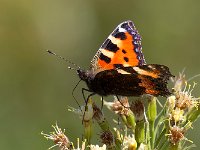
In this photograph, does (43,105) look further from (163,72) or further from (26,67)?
(163,72)

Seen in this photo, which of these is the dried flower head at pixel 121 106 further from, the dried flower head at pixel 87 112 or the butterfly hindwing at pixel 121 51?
the butterfly hindwing at pixel 121 51

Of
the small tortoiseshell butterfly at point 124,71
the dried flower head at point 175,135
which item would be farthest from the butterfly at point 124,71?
the dried flower head at point 175,135

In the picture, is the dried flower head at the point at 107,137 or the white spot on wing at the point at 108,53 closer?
the dried flower head at the point at 107,137

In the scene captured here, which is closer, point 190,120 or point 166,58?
point 190,120

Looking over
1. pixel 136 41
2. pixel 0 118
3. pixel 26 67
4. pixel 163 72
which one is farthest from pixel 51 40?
pixel 163 72

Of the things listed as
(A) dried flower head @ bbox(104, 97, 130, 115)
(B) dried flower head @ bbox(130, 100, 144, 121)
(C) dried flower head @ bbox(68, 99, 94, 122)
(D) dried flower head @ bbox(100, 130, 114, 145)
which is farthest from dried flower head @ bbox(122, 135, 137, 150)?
(C) dried flower head @ bbox(68, 99, 94, 122)

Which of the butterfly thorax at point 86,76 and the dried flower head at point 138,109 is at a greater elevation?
the butterfly thorax at point 86,76
